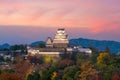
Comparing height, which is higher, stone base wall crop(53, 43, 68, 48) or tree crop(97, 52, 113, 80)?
stone base wall crop(53, 43, 68, 48)

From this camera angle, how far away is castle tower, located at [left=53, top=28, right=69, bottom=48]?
14145cm

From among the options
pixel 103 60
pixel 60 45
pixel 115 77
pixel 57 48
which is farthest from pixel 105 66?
pixel 60 45

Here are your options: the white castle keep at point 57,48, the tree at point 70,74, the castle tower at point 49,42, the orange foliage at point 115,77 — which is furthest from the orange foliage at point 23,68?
the castle tower at point 49,42

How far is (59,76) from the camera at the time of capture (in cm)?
8025

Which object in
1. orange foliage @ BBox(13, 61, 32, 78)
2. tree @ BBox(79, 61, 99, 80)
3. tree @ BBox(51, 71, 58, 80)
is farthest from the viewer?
orange foliage @ BBox(13, 61, 32, 78)

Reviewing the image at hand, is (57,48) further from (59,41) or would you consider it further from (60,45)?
(59,41)

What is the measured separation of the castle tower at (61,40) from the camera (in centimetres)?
14145

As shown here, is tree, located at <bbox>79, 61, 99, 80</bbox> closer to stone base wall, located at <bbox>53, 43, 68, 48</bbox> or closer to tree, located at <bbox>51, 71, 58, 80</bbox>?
tree, located at <bbox>51, 71, 58, 80</bbox>

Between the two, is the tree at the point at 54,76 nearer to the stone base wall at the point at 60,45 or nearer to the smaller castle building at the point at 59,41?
the stone base wall at the point at 60,45

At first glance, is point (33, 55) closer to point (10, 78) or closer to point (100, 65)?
point (100, 65)

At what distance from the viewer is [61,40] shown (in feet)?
469

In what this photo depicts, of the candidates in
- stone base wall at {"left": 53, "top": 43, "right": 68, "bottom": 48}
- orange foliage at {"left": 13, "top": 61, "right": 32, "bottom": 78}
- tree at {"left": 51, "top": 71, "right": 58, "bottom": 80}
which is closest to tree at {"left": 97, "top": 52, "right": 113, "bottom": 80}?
tree at {"left": 51, "top": 71, "right": 58, "bottom": 80}

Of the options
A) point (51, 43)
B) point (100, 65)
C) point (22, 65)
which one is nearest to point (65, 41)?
point (51, 43)

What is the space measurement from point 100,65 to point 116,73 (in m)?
8.23
